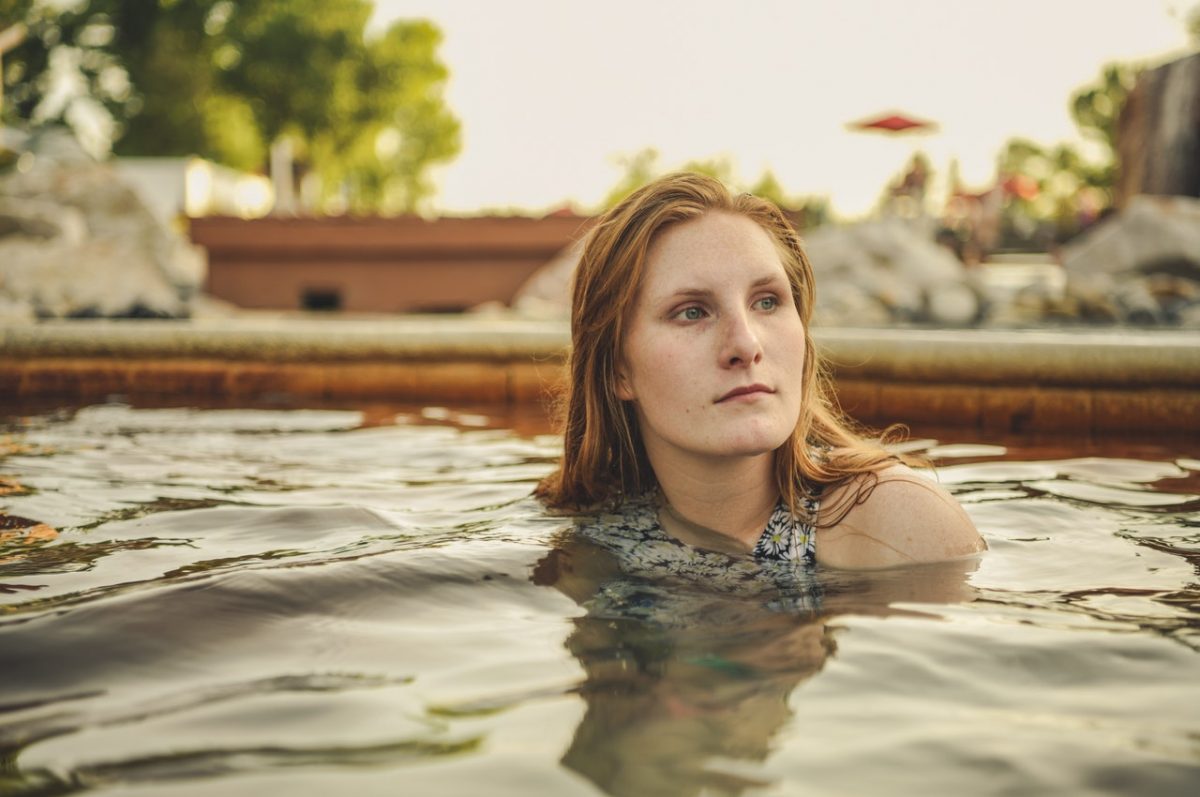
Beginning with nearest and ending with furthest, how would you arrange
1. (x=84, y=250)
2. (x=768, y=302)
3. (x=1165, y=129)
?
(x=768, y=302), (x=84, y=250), (x=1165, y=129)

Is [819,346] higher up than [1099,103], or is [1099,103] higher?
[1099,103]

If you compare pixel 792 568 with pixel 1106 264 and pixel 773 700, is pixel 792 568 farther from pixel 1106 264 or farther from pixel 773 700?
pixel 1106 264

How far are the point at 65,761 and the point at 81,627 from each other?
0.64 metres

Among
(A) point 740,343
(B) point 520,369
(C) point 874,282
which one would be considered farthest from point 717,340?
(C) point 874,282

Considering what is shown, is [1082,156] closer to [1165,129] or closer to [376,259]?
[1165,129]

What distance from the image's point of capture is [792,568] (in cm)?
302

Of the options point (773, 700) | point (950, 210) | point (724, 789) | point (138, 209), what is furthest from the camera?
point (950, 210)

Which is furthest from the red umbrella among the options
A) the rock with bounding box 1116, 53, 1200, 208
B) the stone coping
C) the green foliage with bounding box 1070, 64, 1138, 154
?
the green foliage with bounding box 1070, 64, 1138, 154

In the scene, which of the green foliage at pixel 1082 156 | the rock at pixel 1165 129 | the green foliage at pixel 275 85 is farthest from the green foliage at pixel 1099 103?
the rock at pixel 1165 129

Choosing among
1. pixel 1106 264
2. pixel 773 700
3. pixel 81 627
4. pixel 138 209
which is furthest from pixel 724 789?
pixel 138 209

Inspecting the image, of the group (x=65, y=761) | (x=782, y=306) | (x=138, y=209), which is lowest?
(x=65, y=761)

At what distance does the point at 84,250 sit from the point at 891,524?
531 inches

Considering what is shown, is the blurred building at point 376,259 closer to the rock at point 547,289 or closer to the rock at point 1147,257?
the rock at point 547,289

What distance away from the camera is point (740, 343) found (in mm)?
2711
